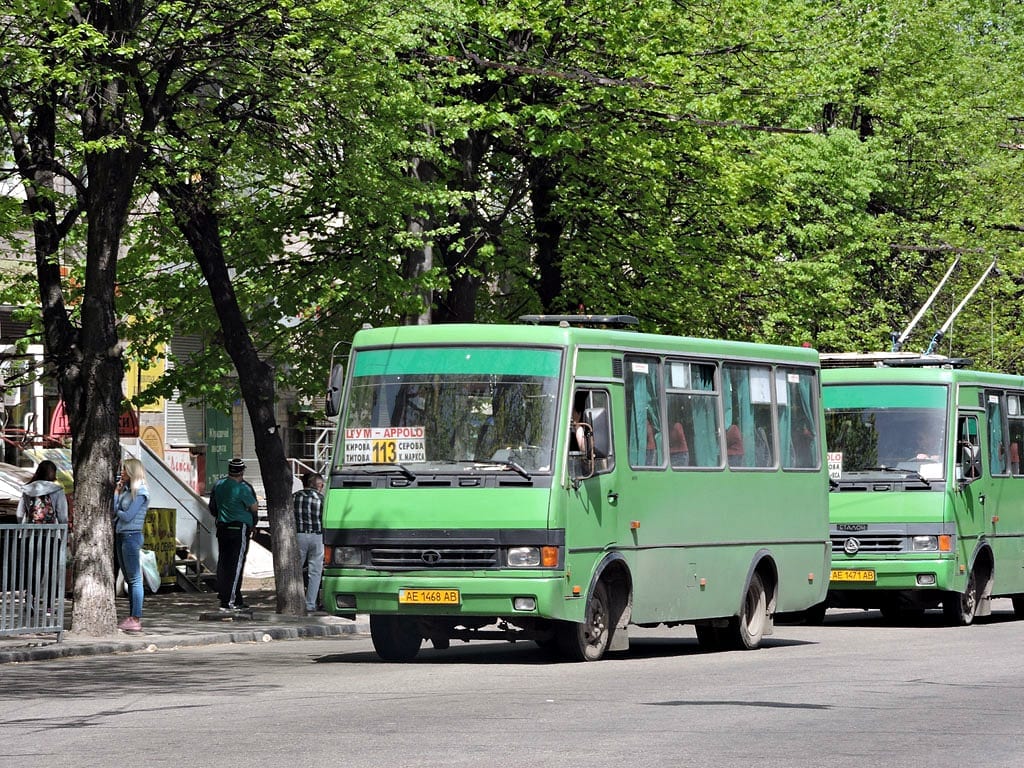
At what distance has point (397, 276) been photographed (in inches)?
985

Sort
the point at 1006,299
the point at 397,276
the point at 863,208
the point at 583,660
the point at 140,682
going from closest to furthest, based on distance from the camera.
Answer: the point at 140,682 → the point at 583,660 → the point at 397,276 → the point at 863,208 → the point at 1006,299

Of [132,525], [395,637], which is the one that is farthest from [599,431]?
[132,525]

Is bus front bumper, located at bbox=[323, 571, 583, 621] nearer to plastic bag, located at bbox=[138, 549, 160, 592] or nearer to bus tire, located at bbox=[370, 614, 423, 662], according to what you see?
bus tire, located at bbox=[370, 614, 423, 662]

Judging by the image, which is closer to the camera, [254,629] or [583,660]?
[583,660]

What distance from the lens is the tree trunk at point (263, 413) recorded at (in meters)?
23.5

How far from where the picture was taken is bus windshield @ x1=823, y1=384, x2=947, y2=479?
23234mm

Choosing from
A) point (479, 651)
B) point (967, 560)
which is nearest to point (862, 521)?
point (967, 560)

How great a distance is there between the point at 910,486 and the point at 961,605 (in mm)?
1689

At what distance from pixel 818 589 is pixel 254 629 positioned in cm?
594

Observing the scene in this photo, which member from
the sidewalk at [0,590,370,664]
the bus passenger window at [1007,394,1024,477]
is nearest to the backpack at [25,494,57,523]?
the sidewalk at [0,590,370,664]

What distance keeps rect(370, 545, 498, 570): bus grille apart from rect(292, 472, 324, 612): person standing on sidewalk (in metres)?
8.37

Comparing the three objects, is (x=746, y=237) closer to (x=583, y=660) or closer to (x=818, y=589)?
(x=818, y=589)

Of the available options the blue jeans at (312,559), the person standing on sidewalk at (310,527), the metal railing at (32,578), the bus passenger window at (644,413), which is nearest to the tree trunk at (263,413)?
the person standing on sidewalk at (310,527)

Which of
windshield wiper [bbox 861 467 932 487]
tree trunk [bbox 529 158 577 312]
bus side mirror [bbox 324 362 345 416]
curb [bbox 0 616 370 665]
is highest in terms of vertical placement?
tree trunk [bbox 529 158 577 312]
